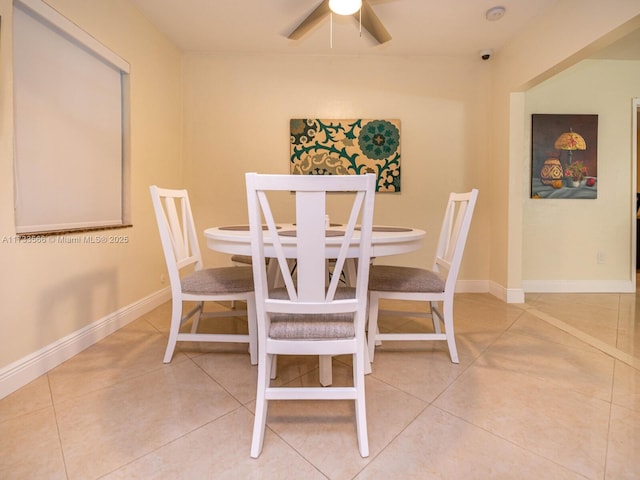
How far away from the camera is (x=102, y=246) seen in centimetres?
212

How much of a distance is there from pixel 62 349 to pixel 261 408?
1366mm

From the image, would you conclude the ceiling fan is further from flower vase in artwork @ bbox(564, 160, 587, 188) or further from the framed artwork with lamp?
flower vase in artwork @ bbox(564, 160, 587, 188)

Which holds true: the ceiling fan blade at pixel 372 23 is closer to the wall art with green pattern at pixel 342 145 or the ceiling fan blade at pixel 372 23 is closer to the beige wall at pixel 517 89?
the wall art with green pattern at pixel 342 145

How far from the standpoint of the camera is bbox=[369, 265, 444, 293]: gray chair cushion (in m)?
1.72

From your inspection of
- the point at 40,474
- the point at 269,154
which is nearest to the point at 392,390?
the point at 40,474

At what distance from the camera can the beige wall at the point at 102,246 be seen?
146 cm

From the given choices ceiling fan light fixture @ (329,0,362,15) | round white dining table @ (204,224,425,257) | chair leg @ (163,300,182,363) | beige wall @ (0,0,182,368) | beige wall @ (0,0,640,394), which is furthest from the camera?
beige wall @ (0,0,640,394)

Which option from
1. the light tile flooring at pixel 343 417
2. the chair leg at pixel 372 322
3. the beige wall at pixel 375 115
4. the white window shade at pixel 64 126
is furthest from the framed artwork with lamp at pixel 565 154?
the white window shade at pixel 64 126

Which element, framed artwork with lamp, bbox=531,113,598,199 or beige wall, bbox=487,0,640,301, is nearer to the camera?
beige wall, bbox=487,0,640,301

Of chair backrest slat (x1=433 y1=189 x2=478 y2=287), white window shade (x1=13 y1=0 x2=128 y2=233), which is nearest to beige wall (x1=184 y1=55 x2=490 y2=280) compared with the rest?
white window shade (x1=13 y1=0 x2=128 y2=233)

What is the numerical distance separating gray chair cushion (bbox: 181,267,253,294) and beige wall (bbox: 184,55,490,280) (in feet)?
4.93

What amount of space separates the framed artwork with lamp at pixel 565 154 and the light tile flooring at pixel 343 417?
174 cm

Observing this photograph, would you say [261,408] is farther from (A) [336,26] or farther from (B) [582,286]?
(B) [582,286]

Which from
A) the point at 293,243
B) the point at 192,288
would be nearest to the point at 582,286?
the point at 293,243
